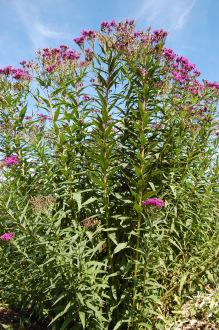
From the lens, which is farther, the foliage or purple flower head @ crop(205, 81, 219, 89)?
purple flower head @ crop(205, 81, 219, 89)

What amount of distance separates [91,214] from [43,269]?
2.57 ft

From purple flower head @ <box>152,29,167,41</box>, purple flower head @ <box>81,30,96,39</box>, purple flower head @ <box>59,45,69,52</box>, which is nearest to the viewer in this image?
purple flower head @ <box>152,29,167,41</box>

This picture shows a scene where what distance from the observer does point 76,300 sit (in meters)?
4.18

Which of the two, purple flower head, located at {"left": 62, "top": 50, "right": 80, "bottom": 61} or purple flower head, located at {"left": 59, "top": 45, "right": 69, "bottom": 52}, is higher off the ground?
purple flower head, located at {"left": 59, "top": 45, "right": 69, "bottom": 52}

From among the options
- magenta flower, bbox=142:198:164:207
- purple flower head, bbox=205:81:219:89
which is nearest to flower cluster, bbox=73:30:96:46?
purple flower head, bbox=205:81:219:89

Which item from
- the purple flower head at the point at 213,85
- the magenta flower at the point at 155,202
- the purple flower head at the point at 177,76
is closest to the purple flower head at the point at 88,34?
the purple flower head at the point at 177,76

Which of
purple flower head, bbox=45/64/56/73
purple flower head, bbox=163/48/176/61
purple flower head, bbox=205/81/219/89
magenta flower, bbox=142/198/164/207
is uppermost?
purple flower head, bbox=163/48/176/61

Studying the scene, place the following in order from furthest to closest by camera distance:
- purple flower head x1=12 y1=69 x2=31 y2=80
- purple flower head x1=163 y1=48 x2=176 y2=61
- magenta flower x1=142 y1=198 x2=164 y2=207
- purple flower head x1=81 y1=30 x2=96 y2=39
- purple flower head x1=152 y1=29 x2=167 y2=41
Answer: purple flower head x1=12 y1=69 x2=31 y2=80 → purple flower head x1=81 y1=30 x2=96 y2=39 → purple flower head x1=163 y1=48 x2=176 y2=61 → purple flower head x1=152 y1=29 x2=167 y2=41 → magenta flower x1=142 y1=198 x2=164 y2=207

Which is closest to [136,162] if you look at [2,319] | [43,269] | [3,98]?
[43,269]

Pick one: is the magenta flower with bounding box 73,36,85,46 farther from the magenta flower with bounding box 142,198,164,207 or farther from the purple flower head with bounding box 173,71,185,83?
the magenta flower with bounding box 142,198,164,207

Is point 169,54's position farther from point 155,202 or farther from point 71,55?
point 155,202

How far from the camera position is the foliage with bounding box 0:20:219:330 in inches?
168

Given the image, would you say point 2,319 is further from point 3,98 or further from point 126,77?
point 126,77

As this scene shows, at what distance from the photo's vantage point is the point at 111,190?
4.59 m
